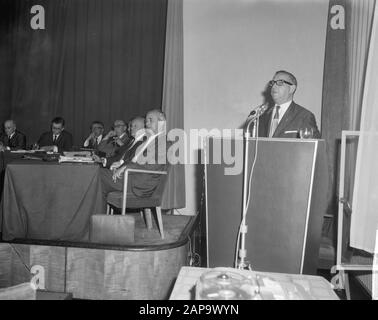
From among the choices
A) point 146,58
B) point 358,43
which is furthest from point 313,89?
point 146,58

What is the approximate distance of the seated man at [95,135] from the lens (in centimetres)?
512

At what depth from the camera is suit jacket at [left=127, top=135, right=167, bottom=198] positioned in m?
2.83

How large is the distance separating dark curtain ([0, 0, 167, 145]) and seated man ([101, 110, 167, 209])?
2.27 m

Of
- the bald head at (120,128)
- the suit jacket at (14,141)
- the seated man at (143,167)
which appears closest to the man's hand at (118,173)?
→ the seated man at (143,167)

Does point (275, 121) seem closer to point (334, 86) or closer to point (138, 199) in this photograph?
point (138, 199)

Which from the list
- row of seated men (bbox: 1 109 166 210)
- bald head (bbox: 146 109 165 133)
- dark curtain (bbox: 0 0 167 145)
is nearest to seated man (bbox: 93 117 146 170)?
row of seated men (bbox: 1 109 166 210)

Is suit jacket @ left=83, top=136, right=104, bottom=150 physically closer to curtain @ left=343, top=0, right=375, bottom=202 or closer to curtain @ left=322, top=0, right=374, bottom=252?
curtain @ left=322, top=0, right=374, bottom=252

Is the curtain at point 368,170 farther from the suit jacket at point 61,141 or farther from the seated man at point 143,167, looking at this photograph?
the suit jacket at point 61,141

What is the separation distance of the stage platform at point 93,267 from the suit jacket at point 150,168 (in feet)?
2.02

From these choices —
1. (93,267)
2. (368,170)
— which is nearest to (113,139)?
(93,267)

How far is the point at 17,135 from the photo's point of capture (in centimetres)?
509

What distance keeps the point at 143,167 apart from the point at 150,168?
0.21 feet
